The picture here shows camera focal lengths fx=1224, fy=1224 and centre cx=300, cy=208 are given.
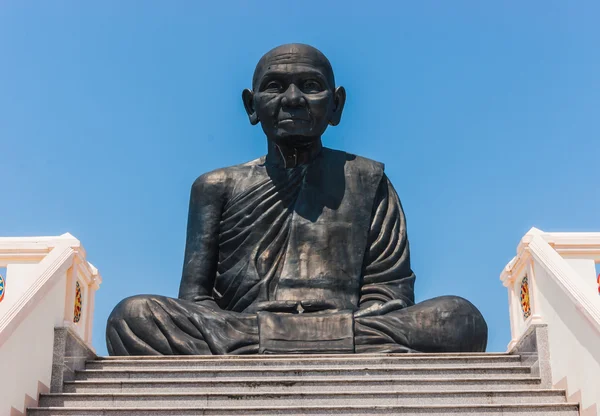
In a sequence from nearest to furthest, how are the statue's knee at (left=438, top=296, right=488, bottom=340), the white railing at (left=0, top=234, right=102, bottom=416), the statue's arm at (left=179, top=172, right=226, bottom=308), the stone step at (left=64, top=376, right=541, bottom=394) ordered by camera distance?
the white railing at (left=0, top=234, right=102, bottom=416), the stone step at (left=64, top=376, right=541, bottom=394), the statue's knee at (left=438, top=296, right=488, bottom=340), the statue's arm at (left=179, top=172, right=226, bottom=308)

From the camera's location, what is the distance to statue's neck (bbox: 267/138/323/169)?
459 inches

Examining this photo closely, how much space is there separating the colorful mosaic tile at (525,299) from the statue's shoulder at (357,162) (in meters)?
2.51

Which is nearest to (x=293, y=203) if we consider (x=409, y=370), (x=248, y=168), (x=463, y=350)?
(x=248, y=168)

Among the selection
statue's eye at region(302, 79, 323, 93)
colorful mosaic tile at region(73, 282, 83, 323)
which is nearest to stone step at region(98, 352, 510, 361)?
colorful mosaic tile at region(73, 282, 83, 323)

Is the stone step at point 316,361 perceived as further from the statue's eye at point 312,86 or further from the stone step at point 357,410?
the statue's eye at point 312,86

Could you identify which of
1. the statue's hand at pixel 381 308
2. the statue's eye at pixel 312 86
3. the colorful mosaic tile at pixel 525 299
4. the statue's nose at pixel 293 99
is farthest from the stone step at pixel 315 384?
the statue's eye at pixel 312 86

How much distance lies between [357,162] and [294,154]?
617mm

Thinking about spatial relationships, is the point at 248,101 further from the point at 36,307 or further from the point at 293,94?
the point at 36,307

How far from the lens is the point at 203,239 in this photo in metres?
11.4

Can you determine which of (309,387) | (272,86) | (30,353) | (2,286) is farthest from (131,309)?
(272,86)

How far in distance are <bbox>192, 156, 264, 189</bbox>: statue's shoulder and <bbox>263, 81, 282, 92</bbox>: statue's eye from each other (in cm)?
79

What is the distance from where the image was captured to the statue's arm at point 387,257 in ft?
36.1

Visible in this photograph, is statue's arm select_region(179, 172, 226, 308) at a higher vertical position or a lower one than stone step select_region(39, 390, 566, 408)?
higher

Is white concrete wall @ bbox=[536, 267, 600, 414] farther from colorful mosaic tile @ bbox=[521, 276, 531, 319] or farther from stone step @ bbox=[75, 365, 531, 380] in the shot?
stone step @ bbox=[75, 365, 531, 380]
